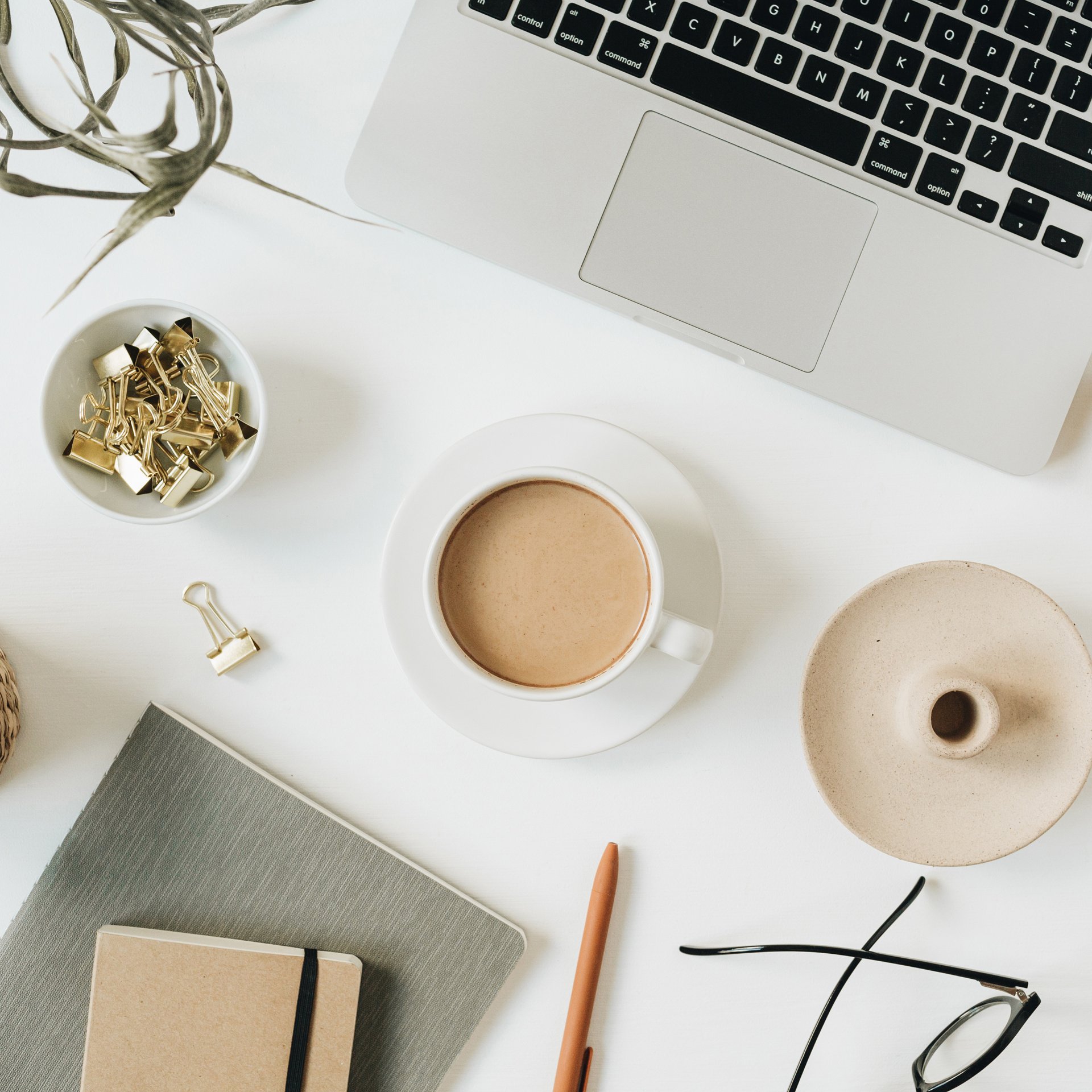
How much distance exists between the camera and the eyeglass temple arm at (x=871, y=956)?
74 centimetres

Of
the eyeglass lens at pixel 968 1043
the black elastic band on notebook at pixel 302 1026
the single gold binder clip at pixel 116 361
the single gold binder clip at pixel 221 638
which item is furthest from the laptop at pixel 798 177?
the black elastic band on notebook at pixel 302 1026

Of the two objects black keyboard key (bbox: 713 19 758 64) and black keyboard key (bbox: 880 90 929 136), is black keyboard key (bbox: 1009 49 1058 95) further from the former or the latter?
black keyboard key (bbox: 713 19 758 64)

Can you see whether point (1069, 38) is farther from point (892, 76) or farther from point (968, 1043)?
point (968, 1043)

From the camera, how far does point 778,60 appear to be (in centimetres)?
66

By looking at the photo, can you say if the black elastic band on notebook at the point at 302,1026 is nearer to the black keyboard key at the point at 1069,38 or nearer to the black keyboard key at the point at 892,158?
the black keyboard key at the point at 892,158

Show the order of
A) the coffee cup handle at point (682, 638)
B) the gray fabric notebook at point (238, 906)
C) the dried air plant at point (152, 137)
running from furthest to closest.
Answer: the gray fabric notebook at point (238, 906) < the coffee cup handle at point (682, 638) < the dried air plant at point (152, 137)

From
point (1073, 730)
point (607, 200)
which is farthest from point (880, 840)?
point (607, 200)

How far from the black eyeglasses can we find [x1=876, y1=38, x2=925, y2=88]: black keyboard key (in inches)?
25.2

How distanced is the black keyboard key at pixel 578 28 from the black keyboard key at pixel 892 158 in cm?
22

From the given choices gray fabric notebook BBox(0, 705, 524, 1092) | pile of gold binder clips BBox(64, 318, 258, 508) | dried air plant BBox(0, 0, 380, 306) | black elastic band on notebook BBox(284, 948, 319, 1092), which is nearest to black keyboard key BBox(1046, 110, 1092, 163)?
dried air plant BBox(0, 0, 380, 306)

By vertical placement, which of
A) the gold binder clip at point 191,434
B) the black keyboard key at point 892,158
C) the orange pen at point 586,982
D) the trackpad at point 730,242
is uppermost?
the black keyboard key at point 892,158

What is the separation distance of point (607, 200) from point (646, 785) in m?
0.47

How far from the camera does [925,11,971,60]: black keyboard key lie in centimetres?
66

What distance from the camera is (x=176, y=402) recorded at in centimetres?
70
